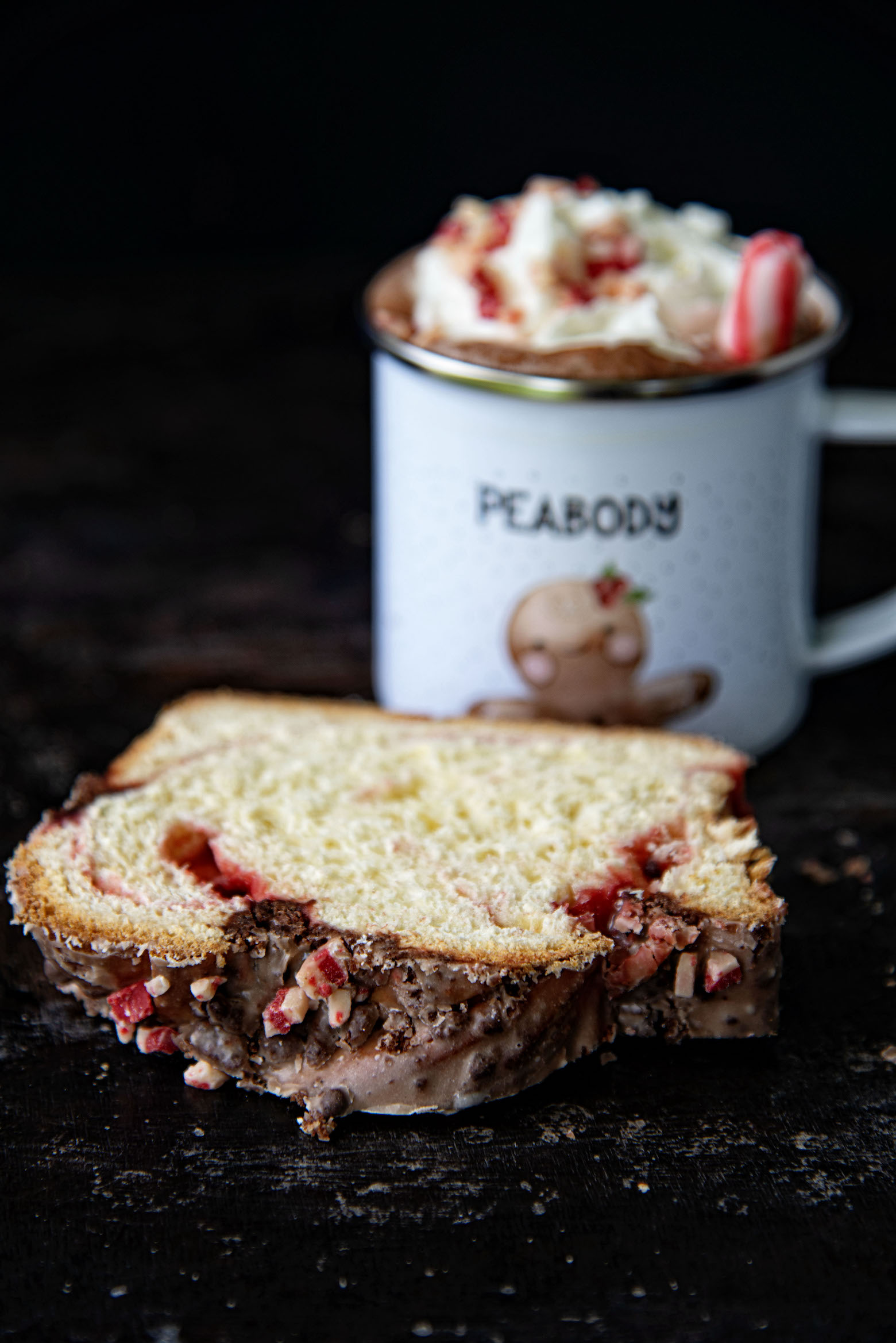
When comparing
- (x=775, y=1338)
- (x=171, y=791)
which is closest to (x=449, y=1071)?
(x=775, y=1338)

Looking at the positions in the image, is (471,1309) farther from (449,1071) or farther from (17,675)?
(17,675)

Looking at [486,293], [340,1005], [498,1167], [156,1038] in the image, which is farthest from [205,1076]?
[486,293]

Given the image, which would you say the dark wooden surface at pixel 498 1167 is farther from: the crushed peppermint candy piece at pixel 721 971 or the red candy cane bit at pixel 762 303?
the red candy cane bit at pixel 762 303

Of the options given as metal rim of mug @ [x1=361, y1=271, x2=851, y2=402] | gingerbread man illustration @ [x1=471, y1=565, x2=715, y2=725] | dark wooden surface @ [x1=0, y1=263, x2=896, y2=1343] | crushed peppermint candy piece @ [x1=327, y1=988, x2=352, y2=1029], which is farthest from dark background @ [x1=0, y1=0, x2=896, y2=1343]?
metal rim of mug @ [x1=361, y1=271, x2=851, y2=402]

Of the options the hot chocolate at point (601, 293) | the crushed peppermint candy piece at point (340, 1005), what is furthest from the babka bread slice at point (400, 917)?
the hot chocolate at point (601, 293)

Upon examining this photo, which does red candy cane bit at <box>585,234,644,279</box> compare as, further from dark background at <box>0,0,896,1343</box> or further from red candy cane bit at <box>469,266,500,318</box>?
dark background at <box>0,0,896,1343</box>

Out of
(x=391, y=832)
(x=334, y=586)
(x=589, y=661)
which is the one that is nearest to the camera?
(x=391, y=832)

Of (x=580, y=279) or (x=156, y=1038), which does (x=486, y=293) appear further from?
(x=156, y=1038)
